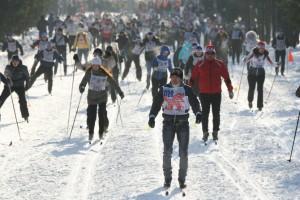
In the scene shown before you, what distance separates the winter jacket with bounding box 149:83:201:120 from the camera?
9.40m

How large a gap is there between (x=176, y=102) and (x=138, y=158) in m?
2.56

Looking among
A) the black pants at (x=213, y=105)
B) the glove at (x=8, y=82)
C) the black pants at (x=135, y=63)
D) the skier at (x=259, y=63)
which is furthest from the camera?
the black pants at (x=135, y=63)

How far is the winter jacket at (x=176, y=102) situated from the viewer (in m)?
9.40

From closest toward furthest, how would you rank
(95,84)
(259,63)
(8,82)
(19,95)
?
(95,84) < (8,82) < (19,95) < (259,63)

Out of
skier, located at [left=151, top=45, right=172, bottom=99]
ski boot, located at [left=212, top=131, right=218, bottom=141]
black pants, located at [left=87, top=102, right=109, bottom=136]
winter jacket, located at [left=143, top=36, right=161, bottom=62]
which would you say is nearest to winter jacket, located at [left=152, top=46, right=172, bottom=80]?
skier, located at [left=151, top=45, right=172, bottom=99]

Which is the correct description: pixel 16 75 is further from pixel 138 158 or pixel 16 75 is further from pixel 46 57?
pixel 138 158

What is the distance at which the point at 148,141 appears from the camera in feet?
43.7

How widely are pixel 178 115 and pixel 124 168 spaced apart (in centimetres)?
198

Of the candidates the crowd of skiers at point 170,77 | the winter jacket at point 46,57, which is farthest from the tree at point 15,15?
the winter jacket at point 46,57

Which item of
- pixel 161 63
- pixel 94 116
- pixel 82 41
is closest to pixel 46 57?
pixel 161 63

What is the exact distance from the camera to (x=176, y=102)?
943cm

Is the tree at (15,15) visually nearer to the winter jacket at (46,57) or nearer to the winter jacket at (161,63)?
the winter jacket at (46,57)

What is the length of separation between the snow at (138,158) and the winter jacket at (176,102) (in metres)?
1.11

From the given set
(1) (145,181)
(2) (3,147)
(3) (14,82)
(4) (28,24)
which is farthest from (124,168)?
(4) (28,24)
